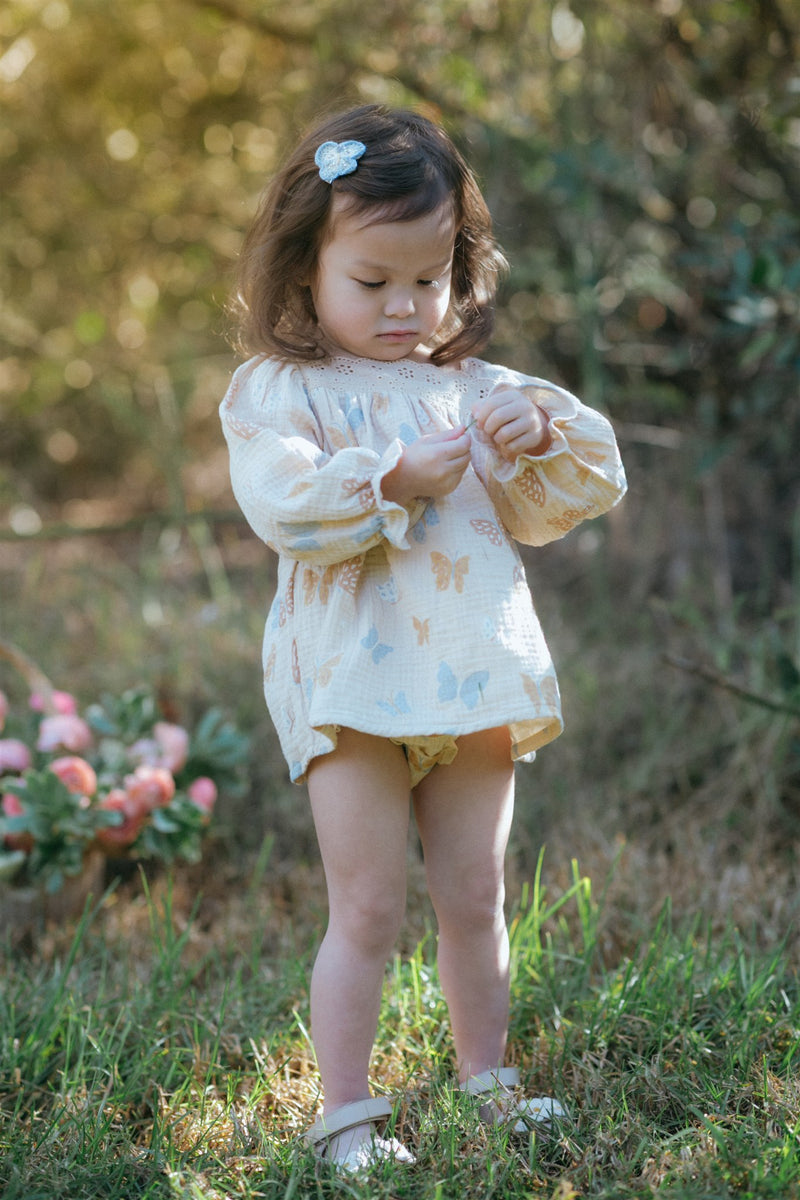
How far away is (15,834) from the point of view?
92.1 inches

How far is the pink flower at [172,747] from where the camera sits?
8.19 ft

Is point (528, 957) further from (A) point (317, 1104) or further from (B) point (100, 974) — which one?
(B) point (100, 974)

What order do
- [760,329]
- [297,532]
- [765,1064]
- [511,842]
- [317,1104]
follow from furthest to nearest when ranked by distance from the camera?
[760,329] < [511,842] < [317,1104] < [765,1064] < [297,532]

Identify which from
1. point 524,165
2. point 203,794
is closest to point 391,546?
point 203,794

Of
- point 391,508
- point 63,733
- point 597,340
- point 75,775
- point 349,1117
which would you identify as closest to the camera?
point 391,508

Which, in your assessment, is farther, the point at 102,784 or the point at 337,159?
the point at 102,784

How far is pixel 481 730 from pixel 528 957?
0.60 metres

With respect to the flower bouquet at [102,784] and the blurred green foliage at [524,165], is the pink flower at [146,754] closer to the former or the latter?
the flower bouquet at [102,784]

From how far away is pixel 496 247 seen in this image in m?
1.86

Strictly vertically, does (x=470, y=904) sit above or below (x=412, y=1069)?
above

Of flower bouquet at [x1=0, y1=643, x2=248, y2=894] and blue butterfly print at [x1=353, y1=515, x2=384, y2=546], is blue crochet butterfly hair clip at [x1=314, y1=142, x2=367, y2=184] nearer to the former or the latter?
blue butterfly print at [x1=353, y1=515, x2=384, y2=546]

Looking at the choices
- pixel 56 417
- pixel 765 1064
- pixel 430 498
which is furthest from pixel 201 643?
pixel 56 417

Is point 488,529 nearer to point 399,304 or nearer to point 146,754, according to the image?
point 399,304

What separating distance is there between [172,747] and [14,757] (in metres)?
0.32
